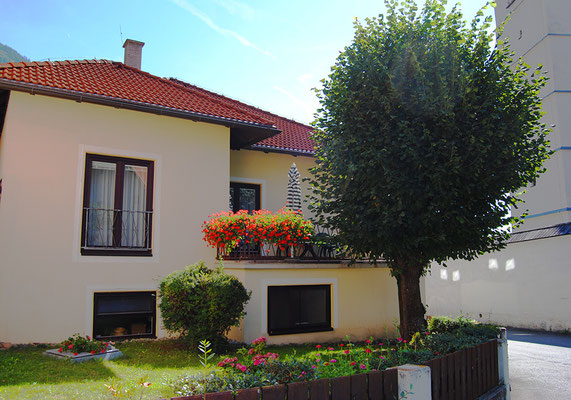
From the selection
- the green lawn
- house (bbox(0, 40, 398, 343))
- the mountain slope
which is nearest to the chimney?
house (bbox(0, 40, 398, 343))

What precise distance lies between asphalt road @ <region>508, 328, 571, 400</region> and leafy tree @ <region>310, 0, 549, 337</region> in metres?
2.30

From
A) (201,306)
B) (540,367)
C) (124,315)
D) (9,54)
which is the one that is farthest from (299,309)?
(9,54)

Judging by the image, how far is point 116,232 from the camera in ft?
36.8

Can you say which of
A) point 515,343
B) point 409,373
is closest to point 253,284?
point 409,373

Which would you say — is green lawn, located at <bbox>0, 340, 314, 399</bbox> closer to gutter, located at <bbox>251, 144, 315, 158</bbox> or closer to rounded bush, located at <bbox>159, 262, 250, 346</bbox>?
rounded bush, located at <bbox>159, 262, 250, 346</bbox>

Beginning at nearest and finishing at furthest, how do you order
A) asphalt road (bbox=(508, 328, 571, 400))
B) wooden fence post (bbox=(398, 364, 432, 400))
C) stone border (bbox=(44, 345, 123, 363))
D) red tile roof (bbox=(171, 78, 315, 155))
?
wooden fence post (bbox=(398, 364, 432, 400)) < stone border (bbox=(44, 345, 123, 363)) < asphalt road (bbox=(508, 328, 571, 400)) < red tile roof (bbox=(171, 78, 315, 155))

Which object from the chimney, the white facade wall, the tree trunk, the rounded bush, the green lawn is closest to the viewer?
the green lawn

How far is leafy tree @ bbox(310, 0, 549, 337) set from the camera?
8859 millimetres

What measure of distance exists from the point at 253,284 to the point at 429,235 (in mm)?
3922

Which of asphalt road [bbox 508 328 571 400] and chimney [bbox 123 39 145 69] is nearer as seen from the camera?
asphalt road [bbox 508 328 571 400]

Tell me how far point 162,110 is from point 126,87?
4.38ft

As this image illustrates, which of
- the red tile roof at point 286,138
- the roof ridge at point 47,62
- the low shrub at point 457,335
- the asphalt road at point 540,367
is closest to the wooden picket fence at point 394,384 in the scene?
the low shrub at point 457,335

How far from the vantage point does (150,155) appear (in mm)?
11664

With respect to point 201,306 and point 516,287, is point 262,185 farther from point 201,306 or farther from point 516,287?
point 516,287
